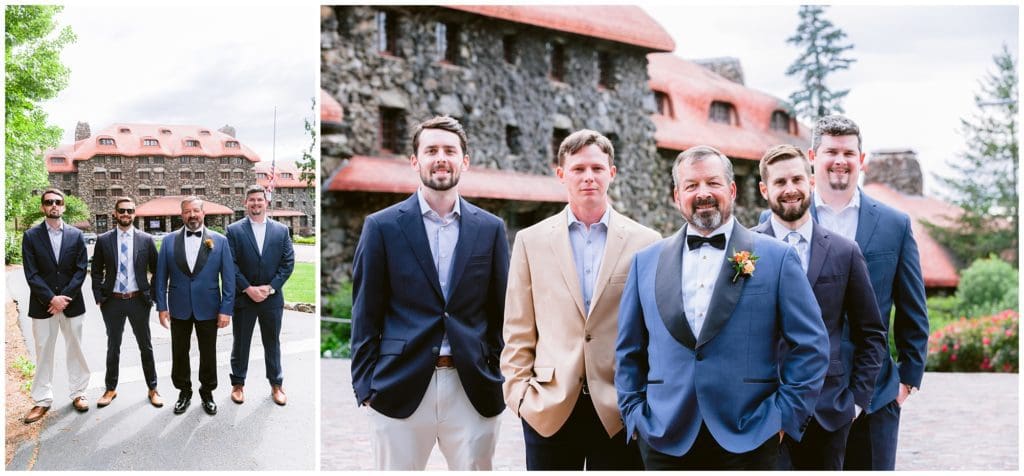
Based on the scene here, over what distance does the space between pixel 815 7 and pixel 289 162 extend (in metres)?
17.4

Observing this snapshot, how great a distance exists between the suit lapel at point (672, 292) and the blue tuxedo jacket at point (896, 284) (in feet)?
3.21

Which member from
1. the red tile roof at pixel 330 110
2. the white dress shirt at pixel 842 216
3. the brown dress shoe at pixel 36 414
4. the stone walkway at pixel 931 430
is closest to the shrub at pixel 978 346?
the stone walkway at pixel 931 430

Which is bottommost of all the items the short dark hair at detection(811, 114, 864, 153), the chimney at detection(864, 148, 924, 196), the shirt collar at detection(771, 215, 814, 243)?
the shirt collar at detection(771, 215, 814, 243)

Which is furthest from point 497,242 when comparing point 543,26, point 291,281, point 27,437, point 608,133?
point 608,133

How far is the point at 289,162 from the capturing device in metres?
5.23

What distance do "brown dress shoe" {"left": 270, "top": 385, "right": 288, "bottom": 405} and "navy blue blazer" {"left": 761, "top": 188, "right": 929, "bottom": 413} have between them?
3028mm

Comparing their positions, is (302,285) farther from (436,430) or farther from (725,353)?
(725,353)

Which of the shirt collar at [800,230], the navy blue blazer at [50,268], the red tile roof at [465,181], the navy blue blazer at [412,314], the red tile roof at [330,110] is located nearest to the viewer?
the shirt collar at [800,230]

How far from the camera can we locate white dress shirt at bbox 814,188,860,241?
156 inches

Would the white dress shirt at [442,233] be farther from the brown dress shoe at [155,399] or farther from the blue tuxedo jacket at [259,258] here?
the brown dress shoe at [155,399]

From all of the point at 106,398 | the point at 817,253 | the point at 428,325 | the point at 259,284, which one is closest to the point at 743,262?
the point at 817,253

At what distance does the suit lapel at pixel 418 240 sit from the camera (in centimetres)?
391

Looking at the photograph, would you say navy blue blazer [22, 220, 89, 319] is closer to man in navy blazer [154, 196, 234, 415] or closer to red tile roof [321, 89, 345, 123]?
man in navy blazer [154, 196, 234, 415]

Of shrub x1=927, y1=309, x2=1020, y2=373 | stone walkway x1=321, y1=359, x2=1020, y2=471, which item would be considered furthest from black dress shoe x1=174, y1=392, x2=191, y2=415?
shrub x1=927, y1=309, x2=1020, y2=373
